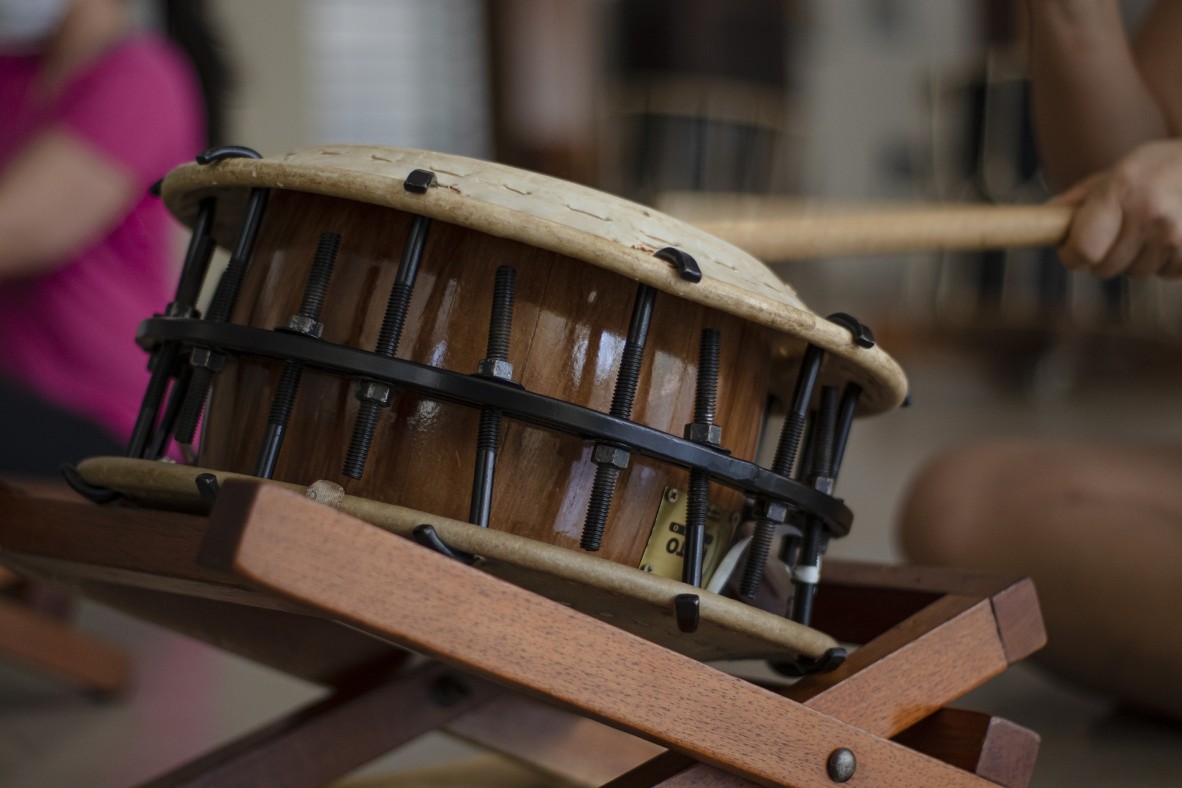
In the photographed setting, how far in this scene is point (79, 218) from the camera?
154 centimetres

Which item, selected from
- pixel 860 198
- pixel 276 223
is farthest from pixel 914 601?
pixel 860 198

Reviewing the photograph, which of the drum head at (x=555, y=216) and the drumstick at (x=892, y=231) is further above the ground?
the drumstick at (x=892, y=231)

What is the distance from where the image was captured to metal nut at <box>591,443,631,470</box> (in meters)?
Result: 0.69

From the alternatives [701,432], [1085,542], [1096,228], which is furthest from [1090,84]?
[701,432]

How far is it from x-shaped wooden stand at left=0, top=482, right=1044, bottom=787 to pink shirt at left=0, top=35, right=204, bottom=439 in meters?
0.70

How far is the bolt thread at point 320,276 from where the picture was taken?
0.70 metres

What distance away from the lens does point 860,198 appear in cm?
546

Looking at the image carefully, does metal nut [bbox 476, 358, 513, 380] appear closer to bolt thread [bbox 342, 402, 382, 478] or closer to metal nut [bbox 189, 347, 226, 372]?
bolt thread [bbox 342, 402, 382, 478]

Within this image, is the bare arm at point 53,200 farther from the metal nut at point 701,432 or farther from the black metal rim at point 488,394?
the metal nut at point 701,432

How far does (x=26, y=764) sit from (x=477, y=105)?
4.03 metres

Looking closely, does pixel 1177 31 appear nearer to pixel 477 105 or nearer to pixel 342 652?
pixel 342 652

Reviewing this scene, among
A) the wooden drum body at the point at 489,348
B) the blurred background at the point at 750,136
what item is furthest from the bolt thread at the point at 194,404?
the blurred background at the point at 750,136

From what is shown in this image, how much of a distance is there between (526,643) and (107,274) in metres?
1.24

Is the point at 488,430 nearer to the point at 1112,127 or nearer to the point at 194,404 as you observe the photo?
the point at 194,404
